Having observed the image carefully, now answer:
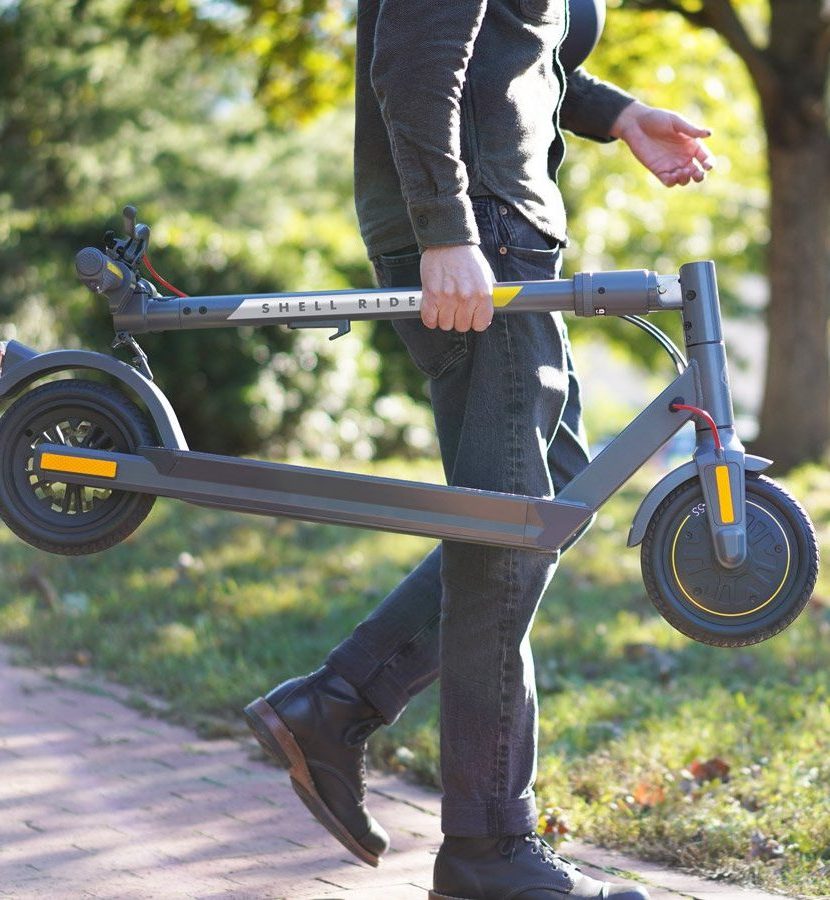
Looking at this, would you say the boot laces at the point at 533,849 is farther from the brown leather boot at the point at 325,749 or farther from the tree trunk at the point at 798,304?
the tree trunk at the point at 798,304

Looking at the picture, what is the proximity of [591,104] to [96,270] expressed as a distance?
48.9 inches

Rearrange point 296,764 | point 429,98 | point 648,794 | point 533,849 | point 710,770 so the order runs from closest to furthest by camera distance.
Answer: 1. point 429,98
2. point 533,849
3. point 296,764
4. point 648,794
5. point 710,770

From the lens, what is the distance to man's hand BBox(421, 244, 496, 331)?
240 cm

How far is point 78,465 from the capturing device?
261 cm

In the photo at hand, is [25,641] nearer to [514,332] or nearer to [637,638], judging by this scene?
[637,638]

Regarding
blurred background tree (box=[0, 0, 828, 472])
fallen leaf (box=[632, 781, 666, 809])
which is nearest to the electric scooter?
fallen leaf (box=[632, 781, 666, 809])

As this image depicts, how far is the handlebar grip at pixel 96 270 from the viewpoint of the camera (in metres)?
2.54

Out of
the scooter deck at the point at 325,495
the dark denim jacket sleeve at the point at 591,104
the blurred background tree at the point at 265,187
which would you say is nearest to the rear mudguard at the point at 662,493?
the scooter deck at the point at 325,495

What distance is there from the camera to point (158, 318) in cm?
260

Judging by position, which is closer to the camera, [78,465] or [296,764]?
[78,465]

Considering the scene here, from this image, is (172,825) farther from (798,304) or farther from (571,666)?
(798,304)

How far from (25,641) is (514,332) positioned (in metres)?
2.93

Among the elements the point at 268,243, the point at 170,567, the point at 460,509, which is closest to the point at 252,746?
the point at 460,509

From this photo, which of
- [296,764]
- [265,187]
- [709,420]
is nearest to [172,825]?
[296,764]
